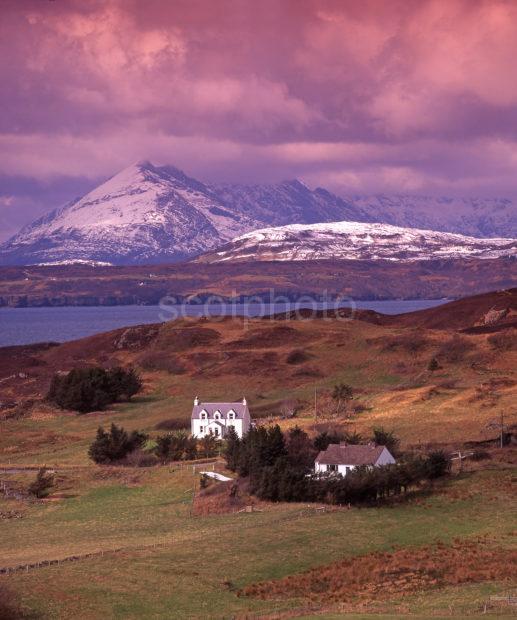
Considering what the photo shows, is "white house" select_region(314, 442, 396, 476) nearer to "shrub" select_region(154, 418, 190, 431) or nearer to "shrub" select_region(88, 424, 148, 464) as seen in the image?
"shrub" select_region(88, 424, 148, 464)

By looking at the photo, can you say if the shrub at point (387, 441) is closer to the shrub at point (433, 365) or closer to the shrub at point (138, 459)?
the shrub at point (138, 459)

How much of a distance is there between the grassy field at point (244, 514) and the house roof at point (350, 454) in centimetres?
607

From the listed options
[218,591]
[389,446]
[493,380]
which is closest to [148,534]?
[218,591]

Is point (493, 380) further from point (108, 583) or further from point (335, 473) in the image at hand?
point (108, 583)

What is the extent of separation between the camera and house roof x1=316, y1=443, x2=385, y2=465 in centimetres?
7038

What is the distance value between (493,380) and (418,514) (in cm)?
5053

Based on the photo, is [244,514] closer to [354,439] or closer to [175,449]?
[354,439]

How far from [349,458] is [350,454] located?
55 cm

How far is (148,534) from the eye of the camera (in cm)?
A: 5816

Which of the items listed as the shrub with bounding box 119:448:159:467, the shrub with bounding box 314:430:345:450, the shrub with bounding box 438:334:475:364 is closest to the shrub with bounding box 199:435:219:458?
the shrub with bounding box 119:448:159:467

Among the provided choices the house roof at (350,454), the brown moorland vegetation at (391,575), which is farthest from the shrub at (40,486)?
the brown moorland vegetation at (391,575)

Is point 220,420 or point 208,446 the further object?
point 220,420

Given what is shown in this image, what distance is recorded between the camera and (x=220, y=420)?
95.8 meters

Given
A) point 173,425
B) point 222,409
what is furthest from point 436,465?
point 173,425
